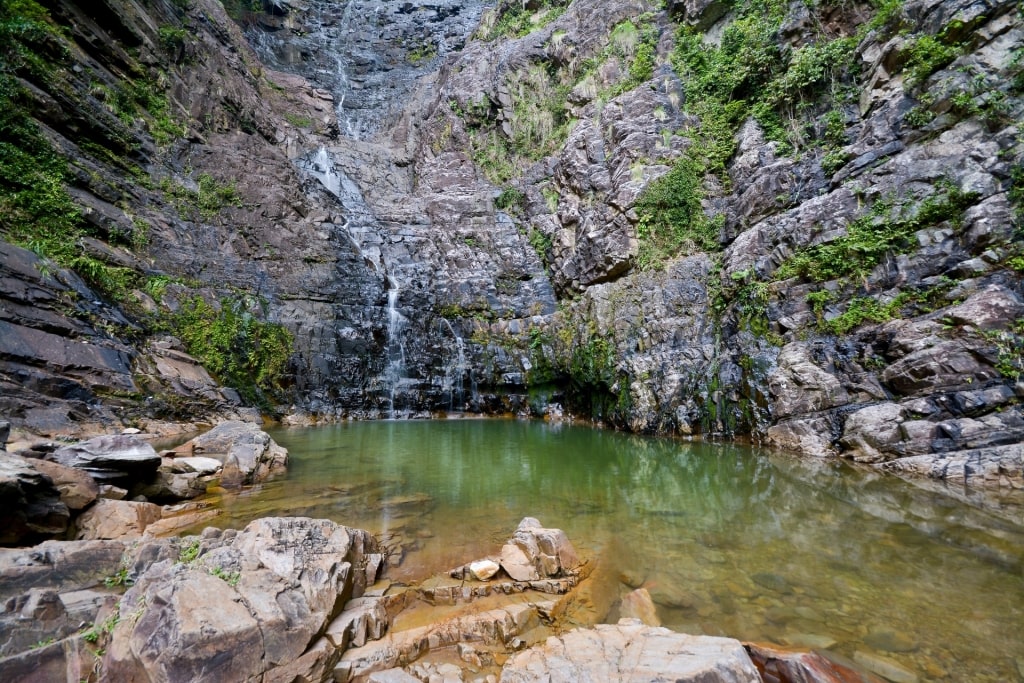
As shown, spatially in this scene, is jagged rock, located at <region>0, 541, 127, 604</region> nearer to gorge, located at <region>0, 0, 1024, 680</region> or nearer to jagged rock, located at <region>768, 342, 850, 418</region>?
gorge, located at <region>0, 0, 1024, 680</region>

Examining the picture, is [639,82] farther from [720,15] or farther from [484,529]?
[484,529]

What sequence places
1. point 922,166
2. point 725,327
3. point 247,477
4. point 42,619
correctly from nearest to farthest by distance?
1. point 42,619
2. point 247,477
3. point 922,166
4. point 725,327

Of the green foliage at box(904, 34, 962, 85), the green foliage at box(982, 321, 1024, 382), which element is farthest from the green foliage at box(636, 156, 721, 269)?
the green foliage at box(982, 321, 1024, 382)

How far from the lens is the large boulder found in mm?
2004

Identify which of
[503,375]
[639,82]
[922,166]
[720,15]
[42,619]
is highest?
[720,15]

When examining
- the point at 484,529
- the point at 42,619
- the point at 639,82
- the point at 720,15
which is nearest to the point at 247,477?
the point at 484,529

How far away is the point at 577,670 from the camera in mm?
2262

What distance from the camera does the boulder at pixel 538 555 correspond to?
3.52 metres

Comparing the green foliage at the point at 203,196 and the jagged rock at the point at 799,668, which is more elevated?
the green foliage at the point at 203,196

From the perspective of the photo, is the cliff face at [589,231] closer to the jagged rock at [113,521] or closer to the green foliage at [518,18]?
the green foliage at [518,18]

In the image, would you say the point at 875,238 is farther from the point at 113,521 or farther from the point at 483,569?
the point at 113,521

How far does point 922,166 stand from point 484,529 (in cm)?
1160

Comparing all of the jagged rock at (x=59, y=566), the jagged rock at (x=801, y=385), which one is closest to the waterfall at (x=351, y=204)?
the jagged rock at (x=801, y=385)

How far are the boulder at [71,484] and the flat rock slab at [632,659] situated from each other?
4.47 meters
